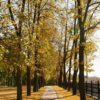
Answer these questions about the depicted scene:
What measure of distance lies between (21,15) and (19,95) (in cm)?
930

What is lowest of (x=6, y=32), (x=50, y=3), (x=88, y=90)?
(x=88, y=90)

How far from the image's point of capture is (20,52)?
17.9 m

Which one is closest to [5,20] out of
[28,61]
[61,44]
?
[28,61]

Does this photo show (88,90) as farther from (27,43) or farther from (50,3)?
(27,43)

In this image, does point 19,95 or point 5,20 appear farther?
point 19,95

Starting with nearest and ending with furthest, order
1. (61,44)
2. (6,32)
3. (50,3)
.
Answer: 1. (6,32)
2. (50,3)
3. (61,44)

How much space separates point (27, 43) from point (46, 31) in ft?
67.8

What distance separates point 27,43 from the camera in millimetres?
18891

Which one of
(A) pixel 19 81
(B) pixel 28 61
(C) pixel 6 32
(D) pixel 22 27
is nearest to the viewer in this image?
(C) pixel 6 32

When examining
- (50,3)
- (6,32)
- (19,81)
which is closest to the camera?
(6,32)

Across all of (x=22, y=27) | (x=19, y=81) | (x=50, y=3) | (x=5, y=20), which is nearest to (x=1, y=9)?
(x=5, y=20)

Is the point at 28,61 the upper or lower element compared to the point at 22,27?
lower

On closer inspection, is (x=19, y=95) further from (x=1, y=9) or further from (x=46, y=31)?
(x=46, y=31)

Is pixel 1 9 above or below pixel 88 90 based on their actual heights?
above
